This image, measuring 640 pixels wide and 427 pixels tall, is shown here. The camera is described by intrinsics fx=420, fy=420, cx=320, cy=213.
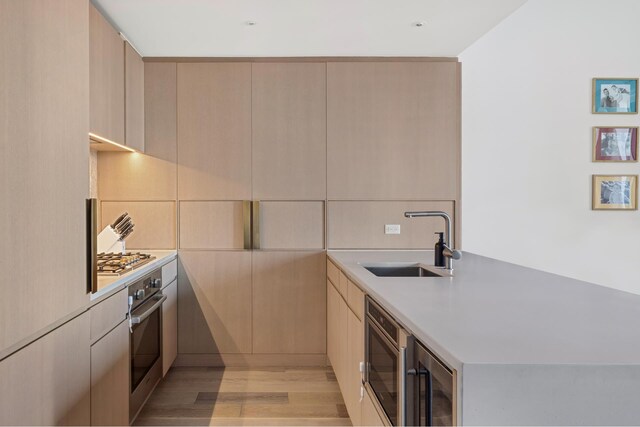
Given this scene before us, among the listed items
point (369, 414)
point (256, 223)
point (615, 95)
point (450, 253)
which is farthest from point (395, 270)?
point (615, 95)

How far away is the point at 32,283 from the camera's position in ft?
4.15

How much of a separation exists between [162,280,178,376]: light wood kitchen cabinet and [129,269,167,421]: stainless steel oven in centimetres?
10

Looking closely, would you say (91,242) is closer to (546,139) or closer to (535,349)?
(535,349)

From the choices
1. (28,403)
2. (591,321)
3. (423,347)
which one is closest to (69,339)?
(28,403)

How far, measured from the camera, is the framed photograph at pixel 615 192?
354 centimetres

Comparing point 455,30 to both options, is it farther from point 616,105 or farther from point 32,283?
point 32,283

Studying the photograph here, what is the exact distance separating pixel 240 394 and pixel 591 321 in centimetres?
229

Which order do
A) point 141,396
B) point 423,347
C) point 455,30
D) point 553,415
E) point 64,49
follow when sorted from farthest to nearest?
point 455,30, point 141,396, point 64,49, point 423,347, point 553,415

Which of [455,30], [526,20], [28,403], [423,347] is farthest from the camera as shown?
[526,20]

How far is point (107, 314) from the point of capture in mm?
1876

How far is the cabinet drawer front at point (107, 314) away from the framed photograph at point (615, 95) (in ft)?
12.5

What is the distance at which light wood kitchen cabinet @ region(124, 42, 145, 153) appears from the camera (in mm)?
2846

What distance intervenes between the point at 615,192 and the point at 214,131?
3360 millimetres

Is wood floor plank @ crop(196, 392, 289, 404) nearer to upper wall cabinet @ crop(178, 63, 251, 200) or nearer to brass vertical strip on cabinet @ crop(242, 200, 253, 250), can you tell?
brass vertical strip on cabinet @ crop(242, 200, 253, 250)
